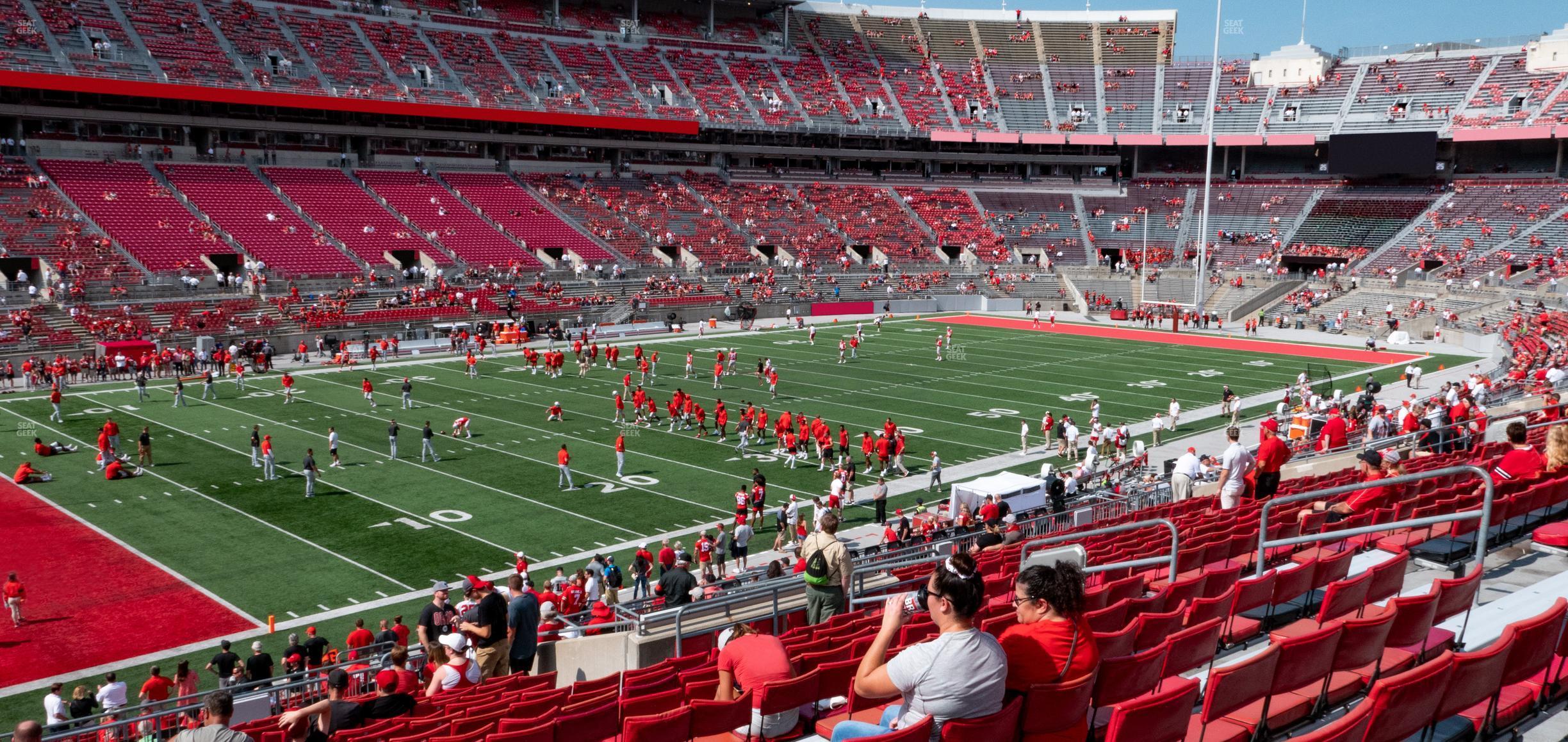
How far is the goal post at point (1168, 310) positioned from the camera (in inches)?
2159

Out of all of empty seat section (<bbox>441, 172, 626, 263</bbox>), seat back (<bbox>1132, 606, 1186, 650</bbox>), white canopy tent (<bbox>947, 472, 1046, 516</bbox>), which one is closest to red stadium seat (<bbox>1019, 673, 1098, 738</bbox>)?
seat back (<bbox>1132, 606, 1186, 650</bbox>)

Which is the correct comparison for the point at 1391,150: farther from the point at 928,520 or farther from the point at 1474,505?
the point at 1474,505

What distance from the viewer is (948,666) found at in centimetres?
444

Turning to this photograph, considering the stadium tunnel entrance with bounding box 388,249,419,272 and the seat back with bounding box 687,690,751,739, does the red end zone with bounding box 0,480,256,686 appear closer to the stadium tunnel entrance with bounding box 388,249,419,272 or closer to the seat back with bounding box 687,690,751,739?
the seat back with bounding box 687,690,751,739

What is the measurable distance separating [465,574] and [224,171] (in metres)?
43.3

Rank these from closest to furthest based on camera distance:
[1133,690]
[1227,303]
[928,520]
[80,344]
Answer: [1133,690], [928,520], [80,344], [1227,303]

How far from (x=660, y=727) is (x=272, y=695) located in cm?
690

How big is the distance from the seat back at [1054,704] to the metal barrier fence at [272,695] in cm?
765

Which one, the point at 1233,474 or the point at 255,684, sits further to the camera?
the point at 1233,474

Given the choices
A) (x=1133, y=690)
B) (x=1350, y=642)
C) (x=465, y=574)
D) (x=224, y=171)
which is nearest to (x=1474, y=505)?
(x=1350, y=642)

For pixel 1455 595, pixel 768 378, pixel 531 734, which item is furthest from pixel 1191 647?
pixel 768 378

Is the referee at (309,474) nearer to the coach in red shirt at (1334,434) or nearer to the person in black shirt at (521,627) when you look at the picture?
the person in black shirt at (521,627)

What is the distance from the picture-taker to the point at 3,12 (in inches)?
1962

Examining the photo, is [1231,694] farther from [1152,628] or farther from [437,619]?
[437,619]
